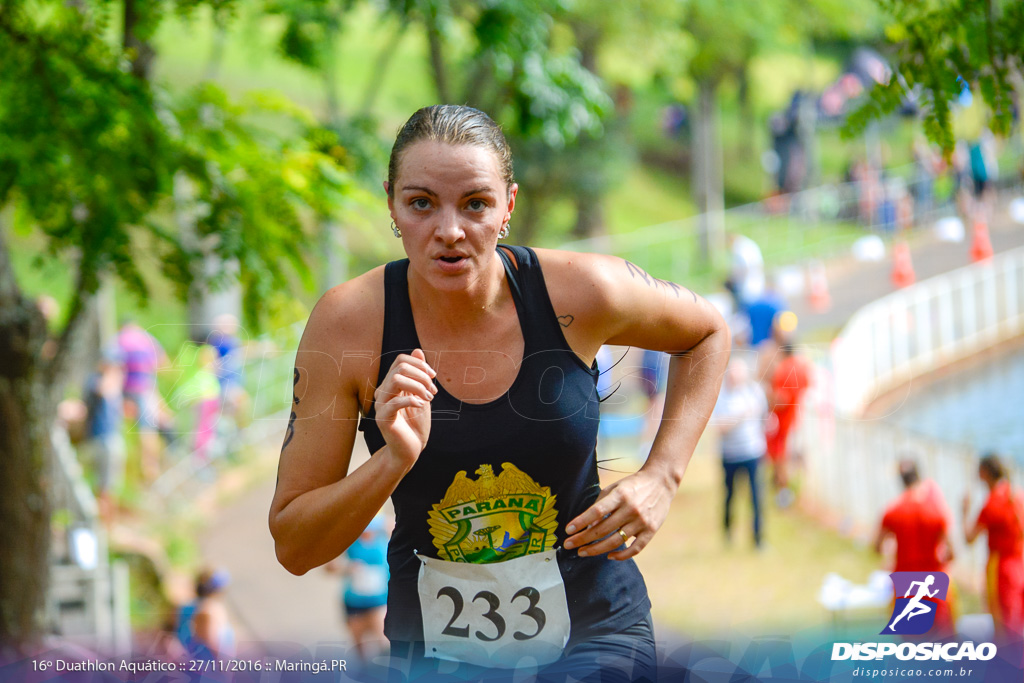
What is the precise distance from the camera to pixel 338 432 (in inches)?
77.0

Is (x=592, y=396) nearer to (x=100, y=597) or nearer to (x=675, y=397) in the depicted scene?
(x=675, y=397)

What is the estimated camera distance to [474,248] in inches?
75.5

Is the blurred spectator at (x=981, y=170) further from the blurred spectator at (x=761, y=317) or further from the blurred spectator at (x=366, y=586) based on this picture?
the blurred spectator at (x=366, y=586)

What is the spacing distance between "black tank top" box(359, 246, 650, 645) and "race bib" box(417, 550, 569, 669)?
22mm

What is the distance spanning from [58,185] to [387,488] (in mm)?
2752

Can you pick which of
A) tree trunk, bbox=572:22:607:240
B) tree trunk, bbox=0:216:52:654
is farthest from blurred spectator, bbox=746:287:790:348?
tree trunk, bbox=572:22:607:240

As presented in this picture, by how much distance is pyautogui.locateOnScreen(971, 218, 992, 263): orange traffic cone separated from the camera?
10008 millimetres

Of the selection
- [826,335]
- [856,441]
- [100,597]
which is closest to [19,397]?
[100,597]

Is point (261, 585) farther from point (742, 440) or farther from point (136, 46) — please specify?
point (136, 46)

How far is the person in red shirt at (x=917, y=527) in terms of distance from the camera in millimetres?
5680

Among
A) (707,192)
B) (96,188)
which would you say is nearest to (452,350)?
(96,188)

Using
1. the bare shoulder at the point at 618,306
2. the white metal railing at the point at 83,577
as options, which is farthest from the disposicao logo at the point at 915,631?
the white metal railing at the point at 83,577

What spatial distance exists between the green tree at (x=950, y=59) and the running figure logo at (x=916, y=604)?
4.27ft

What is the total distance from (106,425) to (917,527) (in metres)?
6.04
